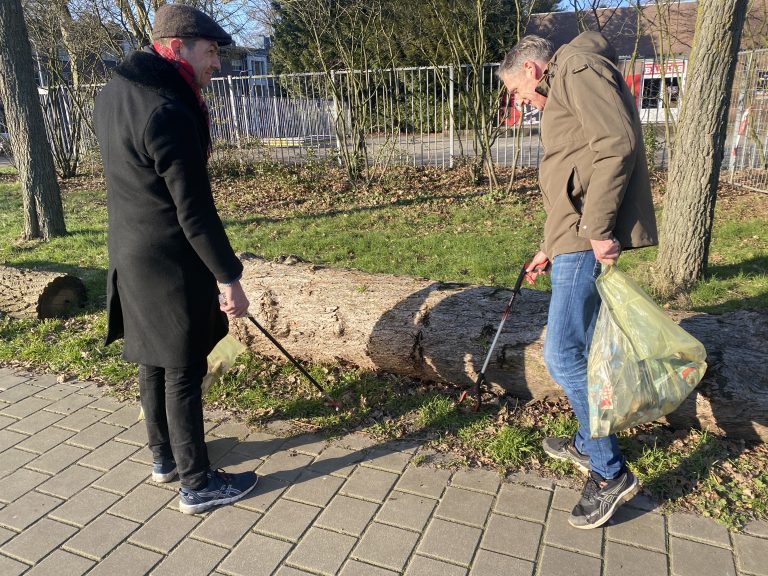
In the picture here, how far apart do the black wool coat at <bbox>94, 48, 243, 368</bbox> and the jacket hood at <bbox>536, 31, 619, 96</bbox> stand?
145 centimetres

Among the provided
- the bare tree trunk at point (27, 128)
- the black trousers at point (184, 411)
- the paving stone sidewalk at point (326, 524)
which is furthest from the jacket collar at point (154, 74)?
the bare tree trunk at point (27, 128)

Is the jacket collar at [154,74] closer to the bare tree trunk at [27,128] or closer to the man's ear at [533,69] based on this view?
the man's ear at [533,69]

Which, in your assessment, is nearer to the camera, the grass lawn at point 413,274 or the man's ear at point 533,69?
the man's ear at point 533,69

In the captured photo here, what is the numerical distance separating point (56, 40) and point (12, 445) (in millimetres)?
12551

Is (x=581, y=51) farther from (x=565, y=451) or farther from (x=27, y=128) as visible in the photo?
(x=27, y=128)

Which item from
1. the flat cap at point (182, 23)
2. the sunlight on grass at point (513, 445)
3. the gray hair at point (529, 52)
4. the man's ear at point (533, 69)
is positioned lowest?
the sunlight on grass at point (513, 445)

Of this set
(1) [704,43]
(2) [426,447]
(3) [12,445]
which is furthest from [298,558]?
(1) [704,43]

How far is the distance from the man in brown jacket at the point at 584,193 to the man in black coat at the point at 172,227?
4.39 ft

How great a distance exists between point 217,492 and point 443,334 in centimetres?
157

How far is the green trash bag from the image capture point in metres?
2.51

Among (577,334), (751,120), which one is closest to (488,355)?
(577,334)

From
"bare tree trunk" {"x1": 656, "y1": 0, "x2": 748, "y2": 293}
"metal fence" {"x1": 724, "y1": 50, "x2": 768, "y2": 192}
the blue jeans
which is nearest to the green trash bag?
the blue jeans

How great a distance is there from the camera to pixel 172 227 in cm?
249

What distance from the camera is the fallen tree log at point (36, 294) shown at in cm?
515
